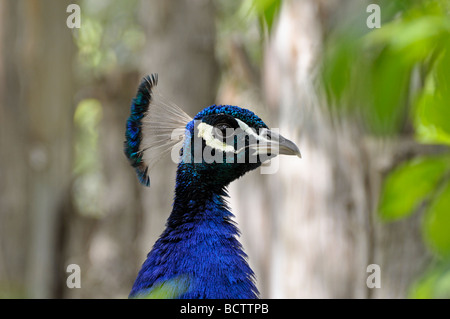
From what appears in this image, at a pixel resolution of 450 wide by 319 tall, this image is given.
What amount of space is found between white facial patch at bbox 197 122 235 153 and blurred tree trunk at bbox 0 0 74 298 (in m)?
2.35

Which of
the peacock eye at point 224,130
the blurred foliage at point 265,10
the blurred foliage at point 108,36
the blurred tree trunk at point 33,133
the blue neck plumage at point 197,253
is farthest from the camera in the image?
the blurred foliage at point 108,36

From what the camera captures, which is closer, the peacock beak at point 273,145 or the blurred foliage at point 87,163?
the peacock beak at point 273,145

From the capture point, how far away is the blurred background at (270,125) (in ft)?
2.10

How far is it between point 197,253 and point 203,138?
27 centimetres

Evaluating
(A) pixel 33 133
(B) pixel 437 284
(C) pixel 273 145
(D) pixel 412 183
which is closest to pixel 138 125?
(C) pixel 273 145

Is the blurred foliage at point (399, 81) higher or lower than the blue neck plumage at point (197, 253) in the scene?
higher

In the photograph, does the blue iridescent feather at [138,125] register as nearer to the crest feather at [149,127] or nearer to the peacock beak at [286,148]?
the crest feather at [149,127]

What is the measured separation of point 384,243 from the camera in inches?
98.4

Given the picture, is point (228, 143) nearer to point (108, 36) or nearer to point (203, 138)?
point (203, 138)

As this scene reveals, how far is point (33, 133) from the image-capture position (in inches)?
136

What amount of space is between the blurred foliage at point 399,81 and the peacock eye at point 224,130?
0.47 m

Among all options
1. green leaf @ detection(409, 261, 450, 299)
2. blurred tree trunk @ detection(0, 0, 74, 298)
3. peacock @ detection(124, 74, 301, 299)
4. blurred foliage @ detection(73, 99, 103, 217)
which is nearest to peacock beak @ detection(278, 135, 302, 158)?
peacock @ detection(124, 74, 301, 299)

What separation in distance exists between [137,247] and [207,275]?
3.24 meters

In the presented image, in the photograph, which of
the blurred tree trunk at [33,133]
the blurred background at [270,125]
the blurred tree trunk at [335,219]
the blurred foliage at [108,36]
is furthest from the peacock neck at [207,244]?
the blurred foliage at [108,36]
